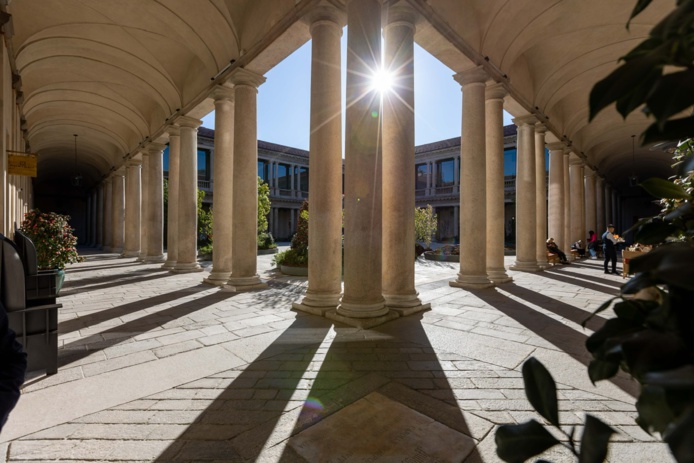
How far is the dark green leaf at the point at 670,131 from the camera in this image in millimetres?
645

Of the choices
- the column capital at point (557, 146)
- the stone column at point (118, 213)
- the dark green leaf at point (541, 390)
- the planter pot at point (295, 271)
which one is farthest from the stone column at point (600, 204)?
the stone column at point (118, 213)

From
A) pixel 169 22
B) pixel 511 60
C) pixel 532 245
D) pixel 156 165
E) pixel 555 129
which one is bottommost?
pixel 532 245

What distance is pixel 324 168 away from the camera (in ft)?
20.9

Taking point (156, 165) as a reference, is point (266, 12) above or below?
above

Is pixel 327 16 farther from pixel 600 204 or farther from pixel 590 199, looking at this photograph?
pixel 600 204

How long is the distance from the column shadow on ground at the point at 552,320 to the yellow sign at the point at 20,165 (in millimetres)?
10926

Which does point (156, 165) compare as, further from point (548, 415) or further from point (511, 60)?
point (548, 415)

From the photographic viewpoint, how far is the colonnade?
577 cm

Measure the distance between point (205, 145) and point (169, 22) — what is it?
2628cm

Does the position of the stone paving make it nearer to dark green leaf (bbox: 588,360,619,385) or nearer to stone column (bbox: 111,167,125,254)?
dark green leaf (bbox: 588,360,619,385)

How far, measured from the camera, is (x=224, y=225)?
9.85 metres

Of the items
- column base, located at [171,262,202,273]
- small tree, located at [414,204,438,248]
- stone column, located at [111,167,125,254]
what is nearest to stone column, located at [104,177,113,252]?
stone column, located at [111,167,125,254]

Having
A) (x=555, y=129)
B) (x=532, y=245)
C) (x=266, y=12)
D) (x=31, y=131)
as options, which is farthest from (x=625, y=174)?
(x=31, y=131)

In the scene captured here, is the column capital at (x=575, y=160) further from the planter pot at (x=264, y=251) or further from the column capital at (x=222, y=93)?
the planter pot at (x=264, y=251)
